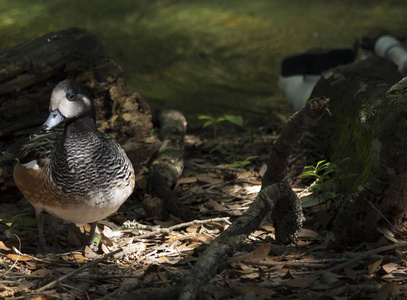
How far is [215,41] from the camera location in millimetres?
9094

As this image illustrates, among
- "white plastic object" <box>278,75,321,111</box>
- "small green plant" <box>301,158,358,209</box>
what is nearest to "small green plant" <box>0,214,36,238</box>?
"small green plant" <box>301,158,358,209</box>

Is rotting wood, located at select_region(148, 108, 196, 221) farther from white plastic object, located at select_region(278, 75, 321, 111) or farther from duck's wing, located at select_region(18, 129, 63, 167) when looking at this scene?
white plastic object, located at select_region(278, 75, 321, 111)

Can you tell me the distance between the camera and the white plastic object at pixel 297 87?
21.7 ft

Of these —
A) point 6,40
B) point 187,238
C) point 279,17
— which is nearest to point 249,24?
point 279,17

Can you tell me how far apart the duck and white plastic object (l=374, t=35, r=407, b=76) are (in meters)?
4.01

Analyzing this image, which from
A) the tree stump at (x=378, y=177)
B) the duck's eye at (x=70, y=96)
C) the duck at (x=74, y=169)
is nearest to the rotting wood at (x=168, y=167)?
the duck at (x=74, y=169)

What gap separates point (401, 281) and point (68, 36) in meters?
3.21

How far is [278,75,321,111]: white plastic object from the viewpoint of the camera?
6625 mm

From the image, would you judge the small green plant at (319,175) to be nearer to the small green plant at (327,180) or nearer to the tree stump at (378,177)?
the small green plant at (327,180)

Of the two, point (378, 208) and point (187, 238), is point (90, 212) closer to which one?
point (187, 238)

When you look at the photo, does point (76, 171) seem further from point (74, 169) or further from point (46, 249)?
point (46, 249)

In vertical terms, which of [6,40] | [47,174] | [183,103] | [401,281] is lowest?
[183,103]

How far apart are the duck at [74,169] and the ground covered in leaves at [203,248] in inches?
11.1

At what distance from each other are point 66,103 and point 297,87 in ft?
12.2
